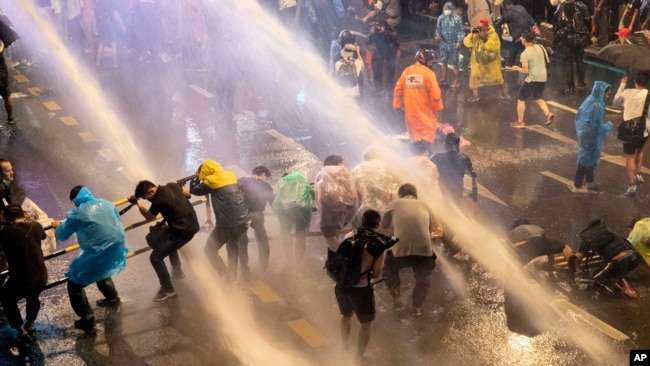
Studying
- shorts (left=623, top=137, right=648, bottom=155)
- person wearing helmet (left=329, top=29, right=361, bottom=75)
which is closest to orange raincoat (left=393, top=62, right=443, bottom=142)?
person wearing helmet (left=329, top=29, right=361, bottom=75)

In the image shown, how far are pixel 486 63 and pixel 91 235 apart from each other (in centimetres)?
1014

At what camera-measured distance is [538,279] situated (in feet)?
32.7

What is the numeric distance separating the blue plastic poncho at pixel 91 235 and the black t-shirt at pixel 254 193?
1.62 metres

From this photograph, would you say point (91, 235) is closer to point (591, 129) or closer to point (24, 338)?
point (24, 338)

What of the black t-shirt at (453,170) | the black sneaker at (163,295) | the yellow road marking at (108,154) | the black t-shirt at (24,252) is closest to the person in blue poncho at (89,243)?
the black t-shirt at (24,252)

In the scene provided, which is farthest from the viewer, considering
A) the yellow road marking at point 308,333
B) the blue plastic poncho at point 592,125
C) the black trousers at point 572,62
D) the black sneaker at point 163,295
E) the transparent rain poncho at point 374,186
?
the black trousers at point 572,62

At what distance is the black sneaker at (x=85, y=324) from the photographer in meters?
8.85

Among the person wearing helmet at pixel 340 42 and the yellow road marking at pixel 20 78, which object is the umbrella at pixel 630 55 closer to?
the person wearing helmet at pixel 340 42

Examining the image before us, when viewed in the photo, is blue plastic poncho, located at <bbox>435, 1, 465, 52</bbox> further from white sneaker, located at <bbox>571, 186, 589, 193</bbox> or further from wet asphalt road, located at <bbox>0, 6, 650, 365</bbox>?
white sneaker, located at <bbox>571, 186, 589, 193</bbox>

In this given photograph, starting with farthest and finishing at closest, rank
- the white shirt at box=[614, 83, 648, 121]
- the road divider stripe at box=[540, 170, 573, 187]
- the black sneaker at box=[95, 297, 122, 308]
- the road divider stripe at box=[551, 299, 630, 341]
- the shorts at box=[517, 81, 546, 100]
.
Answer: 1. the shorts at box=[517, 81, 546, 100]
2. the road divider stripe at box=[540, 170, 573, 187]
3. the white shirt at box=[614, 83, 648, 121]
4. the black sneaker at box=[95, 297, 122, 308]
5. the road divider stripe at box=[551, 299, 630, 341]

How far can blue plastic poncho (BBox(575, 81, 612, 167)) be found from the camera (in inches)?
476

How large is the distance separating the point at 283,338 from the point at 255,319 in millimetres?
496

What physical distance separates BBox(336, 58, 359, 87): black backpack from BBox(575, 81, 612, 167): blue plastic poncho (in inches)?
168

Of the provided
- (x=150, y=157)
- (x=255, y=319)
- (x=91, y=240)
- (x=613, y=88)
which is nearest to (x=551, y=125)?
(x=613, y=88)
